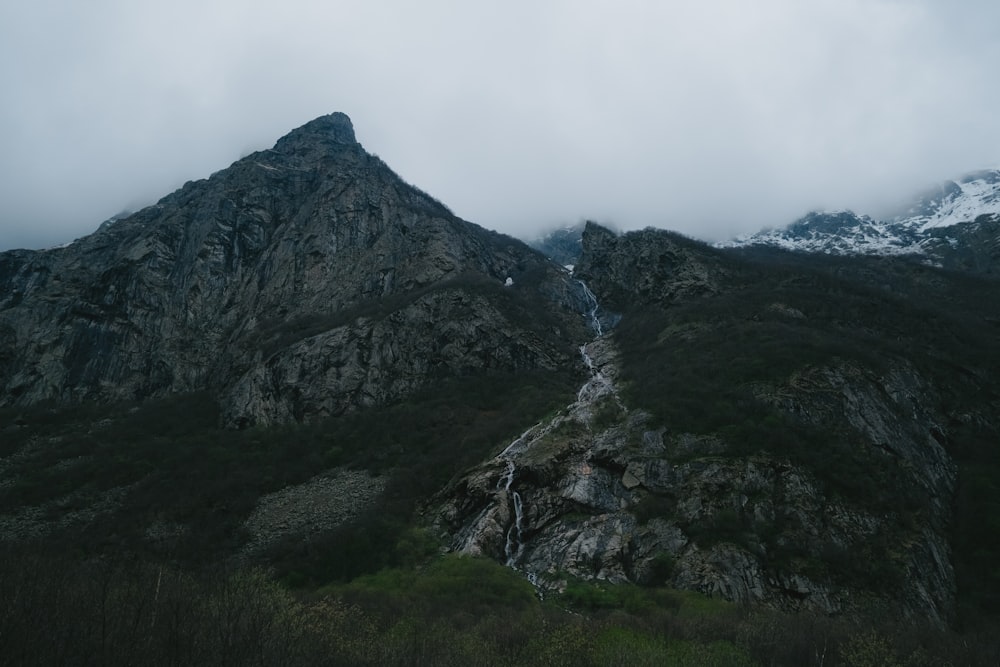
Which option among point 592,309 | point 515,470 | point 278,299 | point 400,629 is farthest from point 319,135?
point 400,629

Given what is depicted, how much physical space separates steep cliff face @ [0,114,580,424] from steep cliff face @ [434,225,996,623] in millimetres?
27202

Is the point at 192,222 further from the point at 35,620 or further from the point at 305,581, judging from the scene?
the point at 35,620

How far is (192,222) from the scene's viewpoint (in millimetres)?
109875

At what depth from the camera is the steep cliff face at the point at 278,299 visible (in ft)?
249

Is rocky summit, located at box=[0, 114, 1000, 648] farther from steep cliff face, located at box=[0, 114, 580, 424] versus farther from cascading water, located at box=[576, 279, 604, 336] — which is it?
cascading water, located at box=[576, 279, 604, 336]

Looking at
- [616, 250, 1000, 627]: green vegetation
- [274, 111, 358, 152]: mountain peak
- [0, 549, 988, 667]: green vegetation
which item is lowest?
[0, 549, 988, 667]: green vegetation

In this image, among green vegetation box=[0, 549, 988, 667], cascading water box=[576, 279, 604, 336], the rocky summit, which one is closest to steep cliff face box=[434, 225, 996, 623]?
the rocky summit

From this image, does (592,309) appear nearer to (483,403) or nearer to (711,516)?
(483,403)

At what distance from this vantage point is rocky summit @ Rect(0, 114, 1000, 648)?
114 ft

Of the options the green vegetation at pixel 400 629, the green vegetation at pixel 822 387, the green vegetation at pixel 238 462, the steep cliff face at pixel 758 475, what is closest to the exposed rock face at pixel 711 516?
the steep cliff face at pixel 758 475

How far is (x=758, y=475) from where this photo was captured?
3669 centimetres

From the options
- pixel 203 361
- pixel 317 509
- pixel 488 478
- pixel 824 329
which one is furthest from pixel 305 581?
pixel 203 361

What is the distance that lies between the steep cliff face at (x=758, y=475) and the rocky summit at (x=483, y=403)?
0.75ft

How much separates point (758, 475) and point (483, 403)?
117ft
